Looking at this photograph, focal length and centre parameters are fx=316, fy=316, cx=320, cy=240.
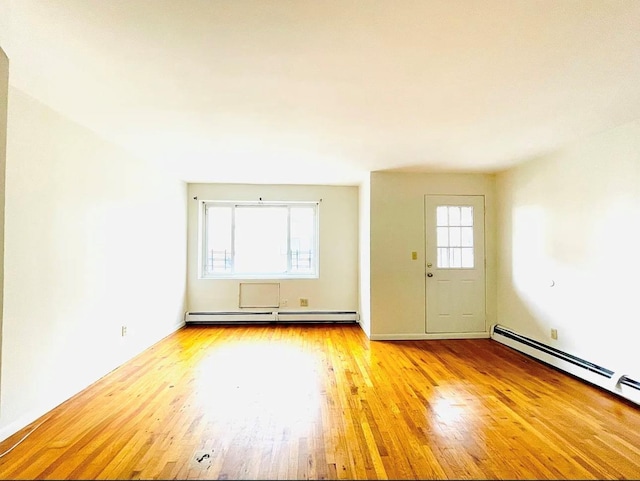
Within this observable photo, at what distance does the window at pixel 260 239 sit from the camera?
5.18m

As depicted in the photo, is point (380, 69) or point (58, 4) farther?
point (380, 69)

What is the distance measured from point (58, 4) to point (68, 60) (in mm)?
477

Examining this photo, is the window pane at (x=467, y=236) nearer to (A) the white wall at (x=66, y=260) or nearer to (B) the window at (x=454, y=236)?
(B) the window at (x=454, y=236)

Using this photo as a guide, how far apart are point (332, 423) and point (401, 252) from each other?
2.59 metres

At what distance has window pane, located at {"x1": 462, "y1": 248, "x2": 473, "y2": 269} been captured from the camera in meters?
4.36

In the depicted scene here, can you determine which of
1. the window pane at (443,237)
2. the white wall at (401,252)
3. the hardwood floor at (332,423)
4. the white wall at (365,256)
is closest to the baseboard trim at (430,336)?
the white wall at (401,252)

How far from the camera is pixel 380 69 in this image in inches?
70.7

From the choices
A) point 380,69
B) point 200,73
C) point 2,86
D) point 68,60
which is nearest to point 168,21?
point 200,73

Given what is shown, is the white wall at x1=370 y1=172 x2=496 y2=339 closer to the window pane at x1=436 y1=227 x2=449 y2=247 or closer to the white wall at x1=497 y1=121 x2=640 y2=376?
the window pane at x1=436 y1=227 x2=449 y2=247

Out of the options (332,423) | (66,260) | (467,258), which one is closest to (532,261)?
(467,258)

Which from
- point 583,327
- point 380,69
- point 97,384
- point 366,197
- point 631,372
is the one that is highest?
point 380,69

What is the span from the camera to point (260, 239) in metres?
5.23

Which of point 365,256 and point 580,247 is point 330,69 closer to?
point 580,247

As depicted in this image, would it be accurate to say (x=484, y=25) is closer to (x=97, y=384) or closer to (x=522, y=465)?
(x=522, y=465)
